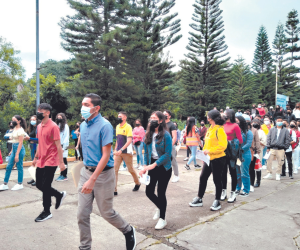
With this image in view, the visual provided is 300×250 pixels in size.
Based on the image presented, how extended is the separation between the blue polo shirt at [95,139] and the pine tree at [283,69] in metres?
44.3

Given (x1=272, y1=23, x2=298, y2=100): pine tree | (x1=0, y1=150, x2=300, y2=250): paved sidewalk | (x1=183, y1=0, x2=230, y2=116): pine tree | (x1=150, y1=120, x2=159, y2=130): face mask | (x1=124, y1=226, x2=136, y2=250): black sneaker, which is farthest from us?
(x1=272, y1=23, x2=298, y2=100): pine tree

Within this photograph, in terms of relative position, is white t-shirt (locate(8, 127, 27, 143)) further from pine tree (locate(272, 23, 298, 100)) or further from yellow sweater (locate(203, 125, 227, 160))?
pine tree (locate(272, 23, 298, 100))

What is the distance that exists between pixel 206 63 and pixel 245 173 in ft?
92.6

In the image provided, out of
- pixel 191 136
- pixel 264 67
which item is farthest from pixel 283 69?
pixel 191 136

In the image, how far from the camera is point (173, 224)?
4066 millimetres

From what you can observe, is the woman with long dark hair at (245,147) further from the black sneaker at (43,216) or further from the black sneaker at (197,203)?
the black sneaker at (43,216)

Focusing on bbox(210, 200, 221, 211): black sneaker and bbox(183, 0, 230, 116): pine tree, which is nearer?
bbox(210, 200, 221, 211): black sneaker

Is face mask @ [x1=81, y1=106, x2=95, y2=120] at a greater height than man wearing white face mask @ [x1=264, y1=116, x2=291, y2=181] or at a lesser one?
greater

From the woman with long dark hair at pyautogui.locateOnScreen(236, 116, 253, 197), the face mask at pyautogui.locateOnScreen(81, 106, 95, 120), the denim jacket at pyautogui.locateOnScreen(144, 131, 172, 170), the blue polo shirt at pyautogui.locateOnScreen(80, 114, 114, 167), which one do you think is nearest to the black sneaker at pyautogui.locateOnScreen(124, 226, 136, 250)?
the blue polo shirt at pyautogui.locateOnScreen(80, 114, 114, 167)

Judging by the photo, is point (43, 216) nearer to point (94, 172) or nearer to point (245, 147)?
point (94, 172)

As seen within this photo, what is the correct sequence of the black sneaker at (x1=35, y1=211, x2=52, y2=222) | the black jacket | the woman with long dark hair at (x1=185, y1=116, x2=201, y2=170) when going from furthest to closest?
the woman with long dark hair at (x1=185, y1=116, x2=201, y2=170), the black jacket, the black sneaker at (x1=35, y1=211, x2=52, y2=222)

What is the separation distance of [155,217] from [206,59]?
99.2 ft

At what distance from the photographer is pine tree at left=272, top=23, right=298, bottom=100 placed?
139ft

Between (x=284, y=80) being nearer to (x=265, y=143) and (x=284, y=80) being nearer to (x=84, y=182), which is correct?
(x=265, y=143)
